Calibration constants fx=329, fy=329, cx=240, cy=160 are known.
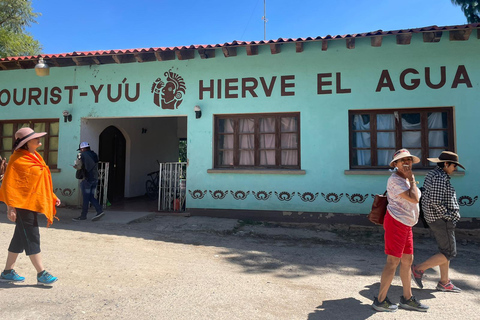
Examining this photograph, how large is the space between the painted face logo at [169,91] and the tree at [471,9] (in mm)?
14295

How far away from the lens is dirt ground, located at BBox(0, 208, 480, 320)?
121 inches

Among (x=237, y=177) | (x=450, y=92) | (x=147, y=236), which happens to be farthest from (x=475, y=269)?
(x=147, y=236)

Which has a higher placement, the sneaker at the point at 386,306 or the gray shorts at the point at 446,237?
the gray shorts at the point at 446,237

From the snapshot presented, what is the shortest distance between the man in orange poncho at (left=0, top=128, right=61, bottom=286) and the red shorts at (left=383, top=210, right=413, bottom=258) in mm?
3479

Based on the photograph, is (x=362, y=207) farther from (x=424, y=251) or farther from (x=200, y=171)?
(x=200, y=171)

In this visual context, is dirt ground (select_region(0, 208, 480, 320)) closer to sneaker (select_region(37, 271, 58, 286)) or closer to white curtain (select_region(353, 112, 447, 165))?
sneaker (select_region(37, 271, 58, 286))

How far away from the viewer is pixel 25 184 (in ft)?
11.4

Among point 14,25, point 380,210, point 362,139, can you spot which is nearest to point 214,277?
point 380,210

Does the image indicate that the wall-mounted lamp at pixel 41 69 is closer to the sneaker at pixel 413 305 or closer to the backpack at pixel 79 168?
the backpack at pixel 79 168

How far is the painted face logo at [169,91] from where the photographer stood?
7.98m

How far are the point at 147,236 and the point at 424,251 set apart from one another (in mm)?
4865

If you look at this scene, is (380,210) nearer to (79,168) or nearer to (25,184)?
(25,184)

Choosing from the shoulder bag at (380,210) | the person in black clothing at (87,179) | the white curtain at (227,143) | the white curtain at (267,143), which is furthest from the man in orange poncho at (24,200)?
the white curtain at (267,143)

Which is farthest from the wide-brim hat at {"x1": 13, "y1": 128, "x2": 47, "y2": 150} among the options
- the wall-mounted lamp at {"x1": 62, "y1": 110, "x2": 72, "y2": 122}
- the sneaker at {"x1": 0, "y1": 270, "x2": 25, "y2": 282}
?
the wall-mounted lamp at {"x1": 62, "y1": 110, "x2": 72, "y2": 122}
